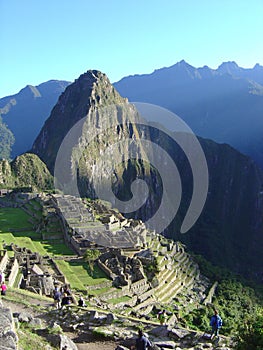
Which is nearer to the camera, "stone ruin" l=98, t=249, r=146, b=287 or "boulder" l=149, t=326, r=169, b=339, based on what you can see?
"boulder" l=149, t=326, r=169, b=339

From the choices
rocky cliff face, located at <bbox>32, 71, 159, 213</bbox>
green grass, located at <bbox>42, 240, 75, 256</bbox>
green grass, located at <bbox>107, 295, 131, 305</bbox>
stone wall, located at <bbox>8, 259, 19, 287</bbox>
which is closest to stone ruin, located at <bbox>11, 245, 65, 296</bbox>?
stone wall, located at <bbox>8, 259, 19, 287</bbox>

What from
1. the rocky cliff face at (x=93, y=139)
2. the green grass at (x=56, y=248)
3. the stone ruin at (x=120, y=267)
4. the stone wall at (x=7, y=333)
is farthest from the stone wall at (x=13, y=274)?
the rocky cliff face at (x=93, y=139)

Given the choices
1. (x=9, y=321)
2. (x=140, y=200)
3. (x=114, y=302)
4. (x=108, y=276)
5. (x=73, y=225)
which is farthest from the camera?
(x=140, y=200)

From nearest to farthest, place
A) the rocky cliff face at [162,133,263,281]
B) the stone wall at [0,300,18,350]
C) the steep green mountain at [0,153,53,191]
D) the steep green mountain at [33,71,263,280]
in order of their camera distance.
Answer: the stone wall at [0,300,18,350]
the steep green mountain at [0,153,53,191]
the steep green mountain at [33,71,263,280]
the rocky cliff face at [162,133,263,281]

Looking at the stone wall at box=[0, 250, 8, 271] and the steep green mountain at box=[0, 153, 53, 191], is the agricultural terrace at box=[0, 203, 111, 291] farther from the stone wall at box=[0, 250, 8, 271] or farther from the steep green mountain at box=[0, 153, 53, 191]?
the steep green mountain at box=[0, 153, 53, 191]

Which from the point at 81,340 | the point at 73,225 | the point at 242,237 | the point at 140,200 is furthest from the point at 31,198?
the point at 242,237

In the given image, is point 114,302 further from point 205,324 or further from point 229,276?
point 229,276

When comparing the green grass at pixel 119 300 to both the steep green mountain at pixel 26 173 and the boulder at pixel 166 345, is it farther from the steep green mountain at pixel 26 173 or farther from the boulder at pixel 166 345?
the steep green mountain at pixel 26 173
